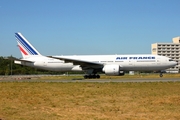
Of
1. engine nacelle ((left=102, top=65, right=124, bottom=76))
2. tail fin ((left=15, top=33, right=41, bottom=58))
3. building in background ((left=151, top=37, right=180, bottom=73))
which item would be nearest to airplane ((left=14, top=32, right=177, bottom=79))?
engine nacelle ((left=102, top=65, right=124, bottom=76))

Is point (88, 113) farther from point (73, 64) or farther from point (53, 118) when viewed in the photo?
point (73, 64)

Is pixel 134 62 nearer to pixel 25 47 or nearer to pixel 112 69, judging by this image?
pixel 112 69

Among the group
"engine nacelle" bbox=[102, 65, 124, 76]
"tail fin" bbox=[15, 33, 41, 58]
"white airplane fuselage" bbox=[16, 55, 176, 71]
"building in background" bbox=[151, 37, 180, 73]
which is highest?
"building in background" bbox=[151, 37, 180, 73]

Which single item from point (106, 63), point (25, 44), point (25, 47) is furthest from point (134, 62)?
point (25, 44)

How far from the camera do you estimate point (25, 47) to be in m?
44.6

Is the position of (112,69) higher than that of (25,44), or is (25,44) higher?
(25,44)

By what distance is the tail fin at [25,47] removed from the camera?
44.2 metres

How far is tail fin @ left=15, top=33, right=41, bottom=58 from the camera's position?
44.2 meters

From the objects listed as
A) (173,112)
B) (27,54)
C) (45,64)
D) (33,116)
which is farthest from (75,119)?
(27,54)

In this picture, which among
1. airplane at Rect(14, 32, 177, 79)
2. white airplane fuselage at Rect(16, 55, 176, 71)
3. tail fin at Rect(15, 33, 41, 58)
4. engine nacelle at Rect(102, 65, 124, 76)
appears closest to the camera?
engine nacelle at Rect(102, 65, 124, 76)

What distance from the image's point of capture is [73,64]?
128 ft

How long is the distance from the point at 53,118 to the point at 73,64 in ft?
96.8

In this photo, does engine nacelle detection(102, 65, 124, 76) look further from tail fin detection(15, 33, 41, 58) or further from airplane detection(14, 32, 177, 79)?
tail fin detection(15, 33, 41, 58)

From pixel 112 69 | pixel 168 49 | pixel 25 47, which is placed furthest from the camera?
pixel 168 49
